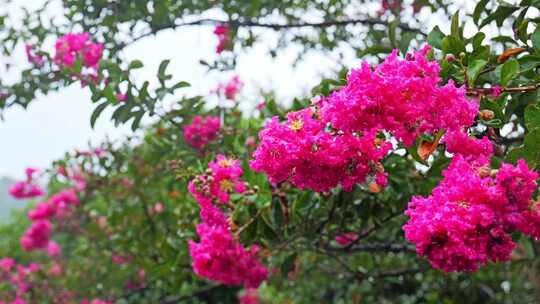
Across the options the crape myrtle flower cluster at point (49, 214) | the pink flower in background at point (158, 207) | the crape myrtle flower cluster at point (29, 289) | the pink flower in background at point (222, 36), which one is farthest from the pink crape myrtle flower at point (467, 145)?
the crape myrtle flower cluster at point (29, 289)

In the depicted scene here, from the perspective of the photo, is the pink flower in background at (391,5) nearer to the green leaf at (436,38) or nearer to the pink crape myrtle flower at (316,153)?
the green leaf at (436,38)

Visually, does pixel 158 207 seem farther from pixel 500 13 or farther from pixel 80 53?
pixel 500 13

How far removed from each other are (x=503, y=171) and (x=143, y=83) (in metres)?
1.70

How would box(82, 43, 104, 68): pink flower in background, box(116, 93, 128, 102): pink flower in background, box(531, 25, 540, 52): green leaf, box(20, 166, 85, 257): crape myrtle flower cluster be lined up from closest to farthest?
box(531, 25, 540, 52): green leaf
box(116, 93, 128, 102): pink flower in background
box(82, 43, 104, 68): pink flower in background
box(20, 166, 85, 257): crape myrtle flower cluster

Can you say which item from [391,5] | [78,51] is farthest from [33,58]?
[391,5]

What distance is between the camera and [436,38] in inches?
69.3

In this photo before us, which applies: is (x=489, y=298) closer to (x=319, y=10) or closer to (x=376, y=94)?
(x=319, y=10)

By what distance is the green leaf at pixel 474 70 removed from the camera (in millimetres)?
1487

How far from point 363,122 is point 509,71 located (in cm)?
43

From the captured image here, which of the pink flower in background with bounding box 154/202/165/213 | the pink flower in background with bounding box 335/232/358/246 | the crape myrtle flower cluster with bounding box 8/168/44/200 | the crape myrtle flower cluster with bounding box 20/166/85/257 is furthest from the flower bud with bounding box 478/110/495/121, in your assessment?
the crape myrtle flower cluster with bounding box 8/168/44/200

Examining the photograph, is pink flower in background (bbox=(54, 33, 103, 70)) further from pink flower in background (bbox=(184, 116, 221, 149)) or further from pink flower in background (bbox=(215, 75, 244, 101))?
pink flower in background (bbox=(215, 75, 244, 101))

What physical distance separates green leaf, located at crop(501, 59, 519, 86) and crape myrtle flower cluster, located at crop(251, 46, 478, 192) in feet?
0.60

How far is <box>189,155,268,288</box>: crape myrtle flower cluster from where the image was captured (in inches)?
81.0

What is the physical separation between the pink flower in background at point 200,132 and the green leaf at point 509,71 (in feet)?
5.73
